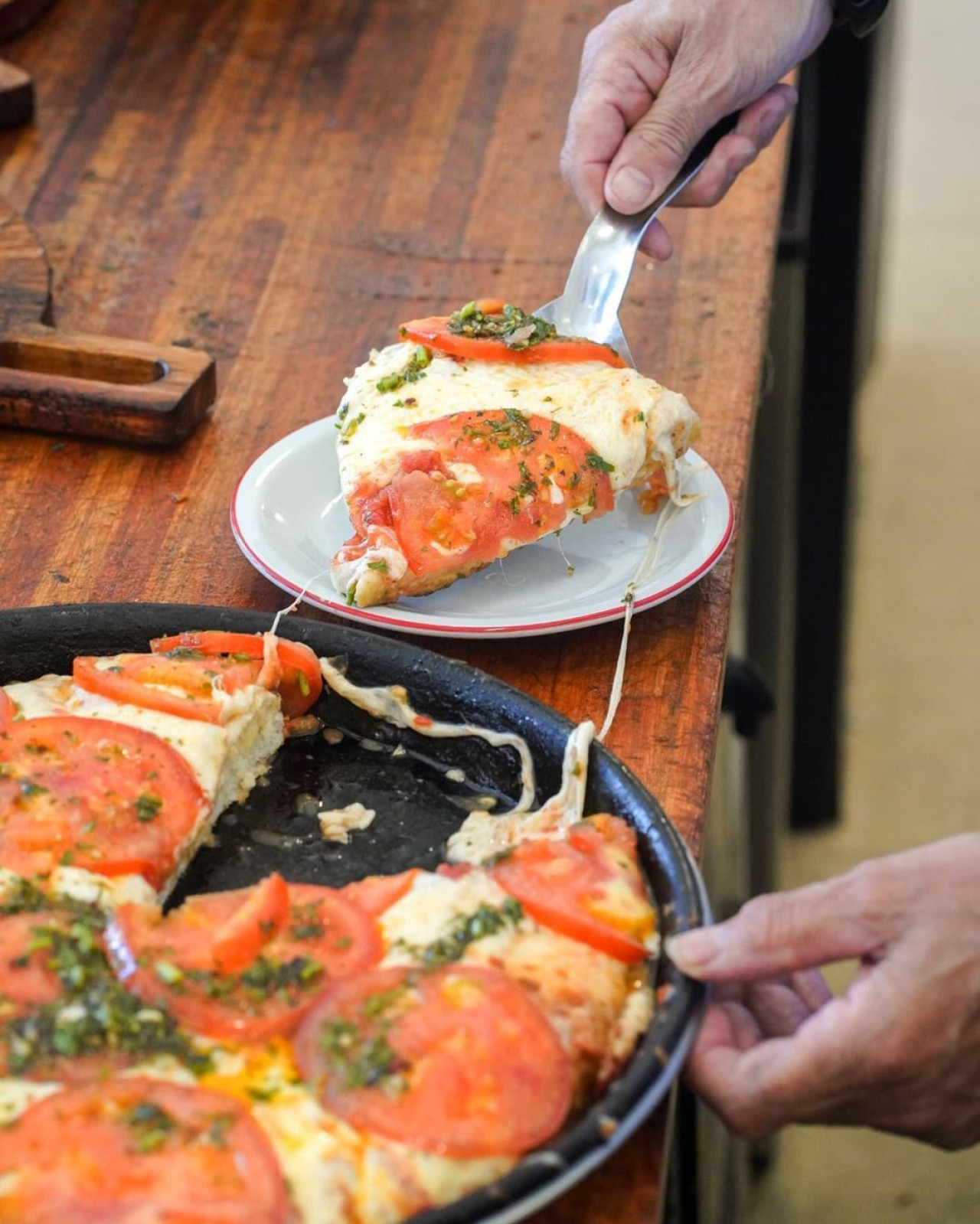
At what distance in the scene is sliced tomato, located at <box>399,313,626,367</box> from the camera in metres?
1.80

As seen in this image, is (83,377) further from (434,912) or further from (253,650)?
(434,912)

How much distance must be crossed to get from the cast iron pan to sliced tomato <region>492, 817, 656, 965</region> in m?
0.03

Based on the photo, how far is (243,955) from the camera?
1138mm

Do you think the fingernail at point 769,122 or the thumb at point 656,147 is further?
the fingernail at point 769,122

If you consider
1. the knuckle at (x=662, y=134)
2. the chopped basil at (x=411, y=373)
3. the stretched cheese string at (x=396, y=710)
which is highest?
the knuckle at (x=662, y=134)

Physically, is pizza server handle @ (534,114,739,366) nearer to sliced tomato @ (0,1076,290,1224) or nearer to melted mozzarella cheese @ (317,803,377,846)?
melted mozzarella cheese @ (317,803,377,846)

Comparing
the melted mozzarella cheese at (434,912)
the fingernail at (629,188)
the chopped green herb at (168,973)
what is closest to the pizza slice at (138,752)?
the chopped green herb at (168,973)

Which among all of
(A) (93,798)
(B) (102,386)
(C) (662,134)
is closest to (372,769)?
(A) (93,798)

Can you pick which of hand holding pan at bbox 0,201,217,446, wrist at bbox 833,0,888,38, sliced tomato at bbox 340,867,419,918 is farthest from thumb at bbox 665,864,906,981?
wrist at bbox 833,0,888,38

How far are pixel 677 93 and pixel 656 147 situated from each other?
0.32ft

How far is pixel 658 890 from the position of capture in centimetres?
122

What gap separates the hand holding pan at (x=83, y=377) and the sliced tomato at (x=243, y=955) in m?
0.91

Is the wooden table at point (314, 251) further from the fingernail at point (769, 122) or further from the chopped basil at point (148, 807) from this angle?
the chopped basil at point (148, 807)

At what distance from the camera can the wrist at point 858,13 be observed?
2.19 m
